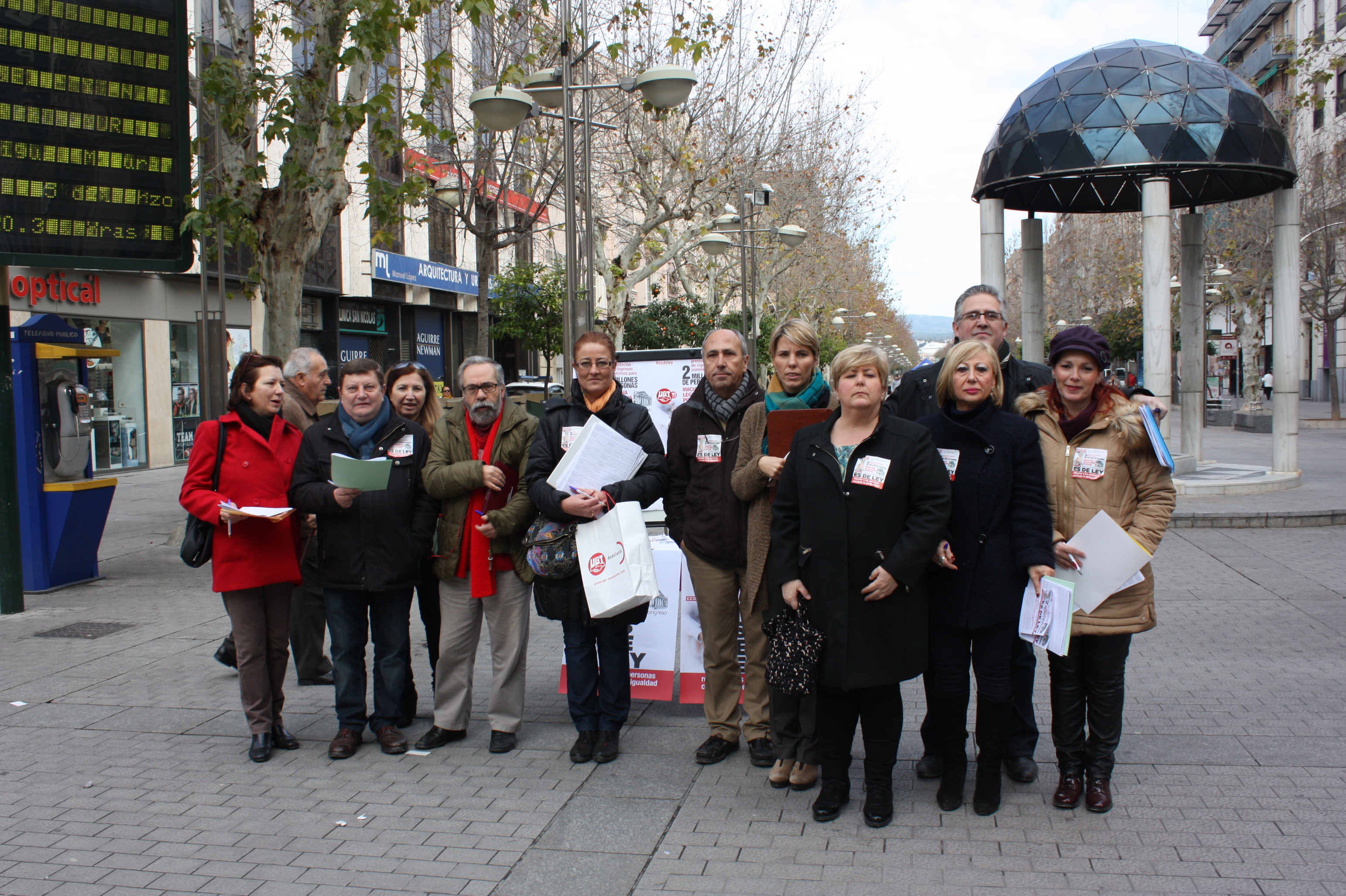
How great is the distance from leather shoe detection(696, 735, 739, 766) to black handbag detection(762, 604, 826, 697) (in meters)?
0.81

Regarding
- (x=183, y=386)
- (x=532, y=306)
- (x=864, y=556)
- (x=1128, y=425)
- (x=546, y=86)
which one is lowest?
(x=864, y=556)

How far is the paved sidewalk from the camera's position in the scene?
12.1 ft

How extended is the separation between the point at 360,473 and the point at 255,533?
0.75 m

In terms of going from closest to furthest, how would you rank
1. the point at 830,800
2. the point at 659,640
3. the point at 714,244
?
the point at 830,800 < the point at 659,640 < the point at 714,244

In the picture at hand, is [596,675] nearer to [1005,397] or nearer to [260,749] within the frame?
[260,749]

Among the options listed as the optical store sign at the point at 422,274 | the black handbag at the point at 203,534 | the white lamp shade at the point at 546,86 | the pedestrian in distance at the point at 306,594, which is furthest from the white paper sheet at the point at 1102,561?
the optical store sign at the point at 422,274

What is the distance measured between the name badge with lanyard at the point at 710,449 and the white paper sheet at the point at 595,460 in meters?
0.30

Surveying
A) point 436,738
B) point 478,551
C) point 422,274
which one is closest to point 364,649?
point 436,738

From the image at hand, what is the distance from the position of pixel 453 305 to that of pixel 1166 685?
3330 cm

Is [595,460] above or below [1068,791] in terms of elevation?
above

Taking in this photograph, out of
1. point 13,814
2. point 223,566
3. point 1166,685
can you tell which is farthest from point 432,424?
point 1166,685

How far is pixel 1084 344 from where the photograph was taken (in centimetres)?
412

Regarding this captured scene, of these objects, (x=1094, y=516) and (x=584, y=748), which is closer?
(x=1094, y=516)

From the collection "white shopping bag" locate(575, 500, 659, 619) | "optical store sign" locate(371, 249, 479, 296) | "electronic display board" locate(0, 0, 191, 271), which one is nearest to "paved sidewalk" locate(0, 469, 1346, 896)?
"white shopping bag" locate(575, 500, 659, 619)
